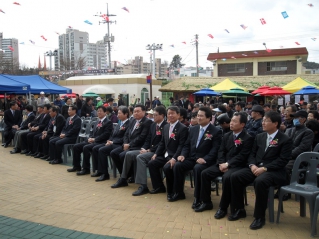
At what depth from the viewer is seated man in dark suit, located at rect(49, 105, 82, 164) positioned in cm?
827

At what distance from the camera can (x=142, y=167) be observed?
586cm

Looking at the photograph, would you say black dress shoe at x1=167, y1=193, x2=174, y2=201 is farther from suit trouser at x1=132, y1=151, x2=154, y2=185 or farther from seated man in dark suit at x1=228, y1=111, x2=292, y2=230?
seated man in dark suit at x1=228, y1=111, x2=292, y2=230

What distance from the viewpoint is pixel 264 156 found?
455 centimetres

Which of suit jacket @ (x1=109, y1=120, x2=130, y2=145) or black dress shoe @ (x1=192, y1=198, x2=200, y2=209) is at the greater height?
suit jacket @ (x1=109, y1=120, x2=130, y2=145)

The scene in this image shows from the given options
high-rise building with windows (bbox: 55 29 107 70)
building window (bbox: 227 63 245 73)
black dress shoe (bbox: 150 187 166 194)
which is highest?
high-rise building with windows (bbox: 55 29 107 70)

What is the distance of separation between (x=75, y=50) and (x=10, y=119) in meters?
43.7

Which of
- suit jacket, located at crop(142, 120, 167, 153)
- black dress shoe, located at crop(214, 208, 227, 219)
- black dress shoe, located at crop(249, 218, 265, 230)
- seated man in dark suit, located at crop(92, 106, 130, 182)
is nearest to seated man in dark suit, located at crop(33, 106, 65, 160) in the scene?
seated man in dark suit, located at crop(92, 106, 130, 182)

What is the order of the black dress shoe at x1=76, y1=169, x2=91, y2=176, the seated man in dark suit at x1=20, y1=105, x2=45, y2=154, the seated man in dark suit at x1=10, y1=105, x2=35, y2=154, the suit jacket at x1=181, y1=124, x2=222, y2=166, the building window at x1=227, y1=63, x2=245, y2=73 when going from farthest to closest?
the building window at x1=227, y1=63, x2=245, y2=73, the seated man in dark suit at x1=10, y1=105, x2=35, y2=154, the seated man in dark suit at x1=20, y1=105, x2=45, y2=154, the black dress shoe at x1=76, y1=169, x2=91, y2=176, the suit jacket at x1=181, y1=124, x2=222, y2=166

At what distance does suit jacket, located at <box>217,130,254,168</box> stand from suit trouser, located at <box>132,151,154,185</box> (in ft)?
4.95

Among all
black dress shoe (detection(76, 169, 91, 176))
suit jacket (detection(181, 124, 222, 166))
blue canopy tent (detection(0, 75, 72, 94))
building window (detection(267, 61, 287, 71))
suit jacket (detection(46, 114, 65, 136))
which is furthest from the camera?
building window (detection(267, 61, 287, 71))

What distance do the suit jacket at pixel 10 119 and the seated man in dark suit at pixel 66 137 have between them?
322 cm

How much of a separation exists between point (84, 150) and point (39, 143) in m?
2.69

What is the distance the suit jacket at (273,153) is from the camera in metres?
4.35

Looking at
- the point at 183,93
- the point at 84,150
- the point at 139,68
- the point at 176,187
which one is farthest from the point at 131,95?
the point at 139,68
